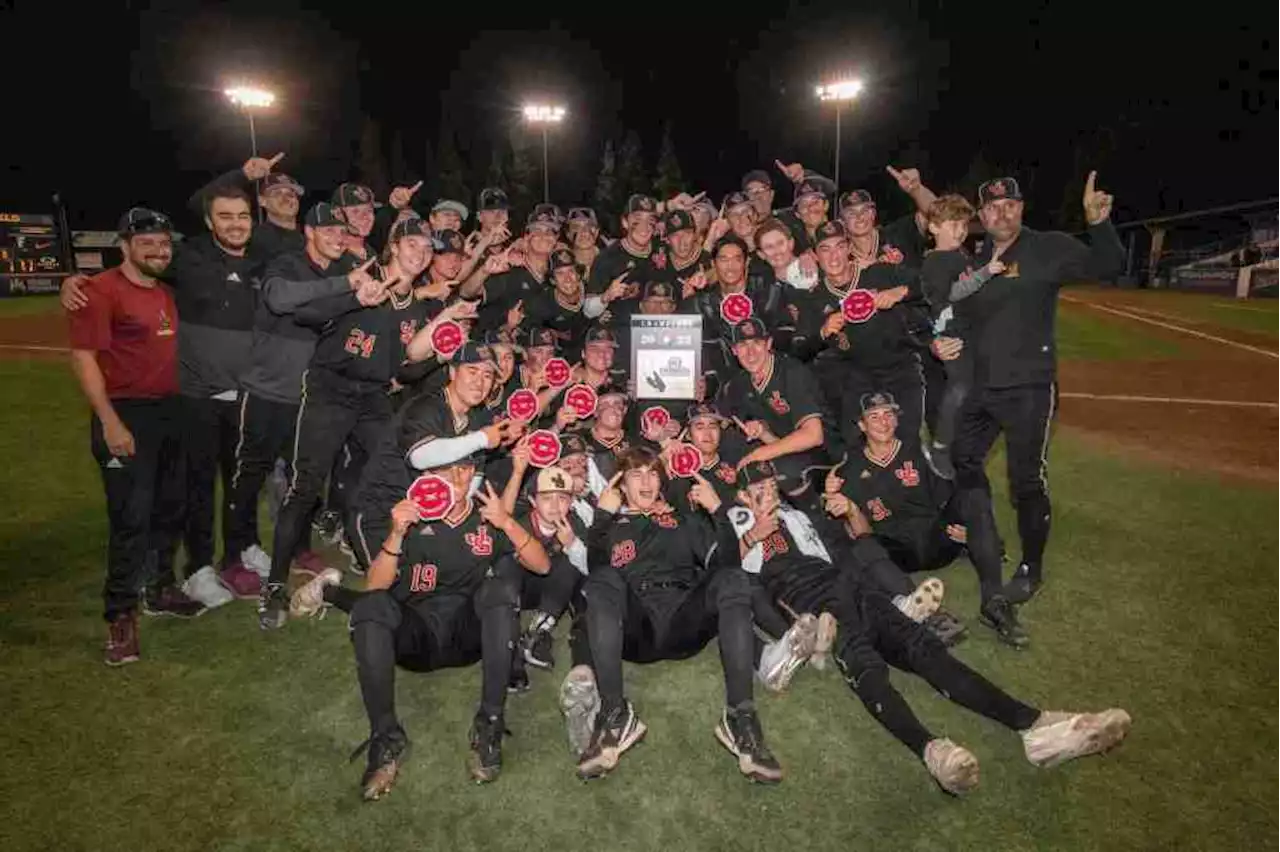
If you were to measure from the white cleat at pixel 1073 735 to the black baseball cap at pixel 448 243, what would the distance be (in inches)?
242

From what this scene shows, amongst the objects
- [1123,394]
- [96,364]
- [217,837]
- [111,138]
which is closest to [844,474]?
[217,837]

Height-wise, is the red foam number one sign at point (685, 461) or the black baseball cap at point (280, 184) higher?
the black baseball cap at point (280, 184)

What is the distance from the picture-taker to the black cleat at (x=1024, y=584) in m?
6.25

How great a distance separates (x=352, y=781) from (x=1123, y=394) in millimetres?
15186

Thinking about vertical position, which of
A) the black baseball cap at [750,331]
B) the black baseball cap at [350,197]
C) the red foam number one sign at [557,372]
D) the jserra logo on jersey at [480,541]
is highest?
the black baseball cap at [350,197]

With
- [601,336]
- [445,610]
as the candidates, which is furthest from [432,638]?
[601,336]

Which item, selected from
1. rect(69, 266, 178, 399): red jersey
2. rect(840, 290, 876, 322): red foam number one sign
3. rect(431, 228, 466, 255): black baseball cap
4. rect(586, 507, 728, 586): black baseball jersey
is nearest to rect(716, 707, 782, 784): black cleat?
rect(586, 507, 728, 586): black baseball jersey

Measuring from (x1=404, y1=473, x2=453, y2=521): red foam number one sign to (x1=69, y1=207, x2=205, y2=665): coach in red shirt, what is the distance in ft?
8.25

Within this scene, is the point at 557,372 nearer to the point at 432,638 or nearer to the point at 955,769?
the point at 432,638

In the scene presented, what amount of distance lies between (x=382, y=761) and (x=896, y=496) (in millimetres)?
4278

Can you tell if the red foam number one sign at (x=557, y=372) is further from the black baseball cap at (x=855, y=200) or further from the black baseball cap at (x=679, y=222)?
the black baseball cap at (x=855, y=200)

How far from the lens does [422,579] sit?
16.3 ft

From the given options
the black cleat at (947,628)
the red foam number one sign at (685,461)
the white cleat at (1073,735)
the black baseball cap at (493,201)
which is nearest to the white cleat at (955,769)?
the white cleat at (1073,735)

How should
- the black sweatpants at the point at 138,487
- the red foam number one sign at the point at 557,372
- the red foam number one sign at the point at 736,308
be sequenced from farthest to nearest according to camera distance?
the red foam number one sign at the point at 736,308
the red foam number one sign at the point at 557,372
the black sweatpants at the point at 138,487
